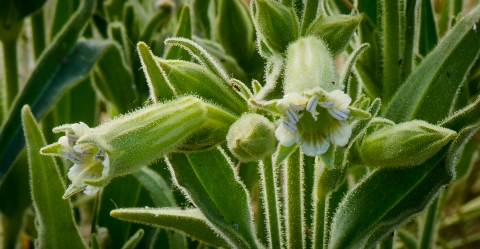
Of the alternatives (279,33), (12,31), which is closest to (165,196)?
(279,33)

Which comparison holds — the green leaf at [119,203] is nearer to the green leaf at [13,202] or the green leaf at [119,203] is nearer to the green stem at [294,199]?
the green leaf at [13,202]

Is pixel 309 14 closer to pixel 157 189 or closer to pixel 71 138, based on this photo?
pixel 71 138

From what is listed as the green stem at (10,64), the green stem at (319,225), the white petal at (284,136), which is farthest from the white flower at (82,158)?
the green stem at (10,64)

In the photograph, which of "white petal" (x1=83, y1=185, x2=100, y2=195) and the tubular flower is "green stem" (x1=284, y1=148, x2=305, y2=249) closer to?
the tubular flower

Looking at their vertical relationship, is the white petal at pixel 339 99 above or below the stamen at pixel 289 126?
above

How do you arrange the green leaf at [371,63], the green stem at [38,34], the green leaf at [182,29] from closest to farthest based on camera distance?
the green leaf at [371,63], the green leaf at [182,29], the green stem at [38,34]

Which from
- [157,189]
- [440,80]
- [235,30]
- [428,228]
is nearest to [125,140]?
[157,189]
